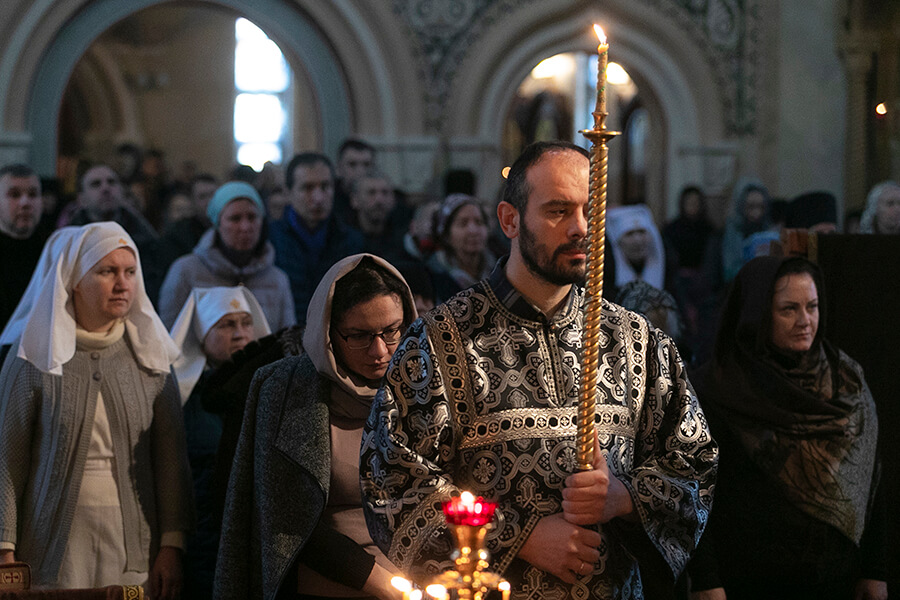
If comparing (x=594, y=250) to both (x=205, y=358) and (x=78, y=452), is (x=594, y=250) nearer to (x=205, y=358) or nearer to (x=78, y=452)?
(x=78, y=452)

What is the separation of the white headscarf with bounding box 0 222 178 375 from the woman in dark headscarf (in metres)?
1.70

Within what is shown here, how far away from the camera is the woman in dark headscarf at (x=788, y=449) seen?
352cm

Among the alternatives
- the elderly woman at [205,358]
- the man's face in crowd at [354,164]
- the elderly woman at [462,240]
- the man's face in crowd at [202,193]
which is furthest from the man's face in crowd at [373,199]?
the elderly woman at [205,358]

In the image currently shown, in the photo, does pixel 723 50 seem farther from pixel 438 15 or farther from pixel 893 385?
pixel 893 385

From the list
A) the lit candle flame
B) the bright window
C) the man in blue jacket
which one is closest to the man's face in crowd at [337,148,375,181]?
Answer: the man in blue jacket

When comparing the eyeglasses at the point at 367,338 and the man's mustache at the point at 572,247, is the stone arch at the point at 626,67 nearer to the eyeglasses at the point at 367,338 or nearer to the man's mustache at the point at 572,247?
the eyeglasses at the point at 367,338

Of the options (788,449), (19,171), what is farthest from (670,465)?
(19,171)

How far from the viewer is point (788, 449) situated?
11.9 ft

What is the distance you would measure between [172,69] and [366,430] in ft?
46.3

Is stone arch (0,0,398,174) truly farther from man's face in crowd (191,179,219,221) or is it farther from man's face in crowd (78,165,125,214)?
man's face in crowd (78,165,125,214)

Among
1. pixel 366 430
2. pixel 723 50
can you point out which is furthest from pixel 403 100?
pixel 366 430

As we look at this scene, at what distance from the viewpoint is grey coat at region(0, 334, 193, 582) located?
3.37m

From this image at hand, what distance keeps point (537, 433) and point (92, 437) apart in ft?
5.34

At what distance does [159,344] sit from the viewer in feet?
11.9
